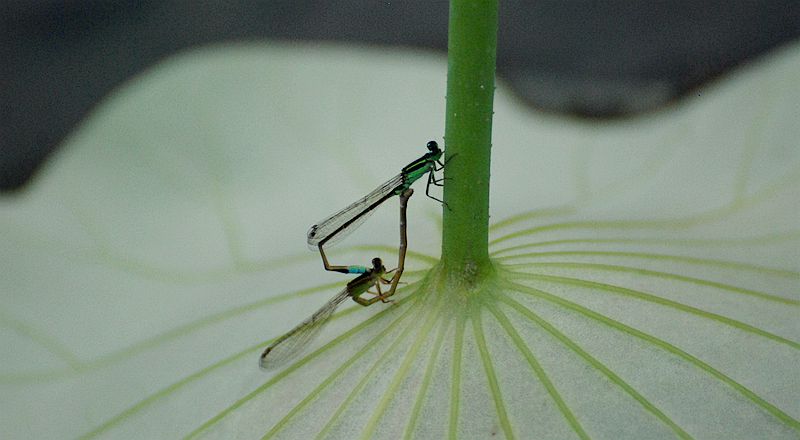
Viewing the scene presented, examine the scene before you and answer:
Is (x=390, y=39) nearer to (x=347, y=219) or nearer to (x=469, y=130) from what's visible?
(x=347, y=219)

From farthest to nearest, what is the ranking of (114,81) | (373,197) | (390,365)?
1. (114,81)
2. (373,197)
3. (390,365)

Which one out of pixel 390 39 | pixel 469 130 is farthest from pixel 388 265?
pixel 390 39

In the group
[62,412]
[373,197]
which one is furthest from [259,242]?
[62,412]

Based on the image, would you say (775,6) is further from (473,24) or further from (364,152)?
(473,24)

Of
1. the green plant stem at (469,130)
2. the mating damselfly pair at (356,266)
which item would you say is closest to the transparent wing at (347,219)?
the mating damselfly pair at (356,266)

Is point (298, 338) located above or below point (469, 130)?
below

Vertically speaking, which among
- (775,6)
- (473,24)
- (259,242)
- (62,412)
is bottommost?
(62,412)
